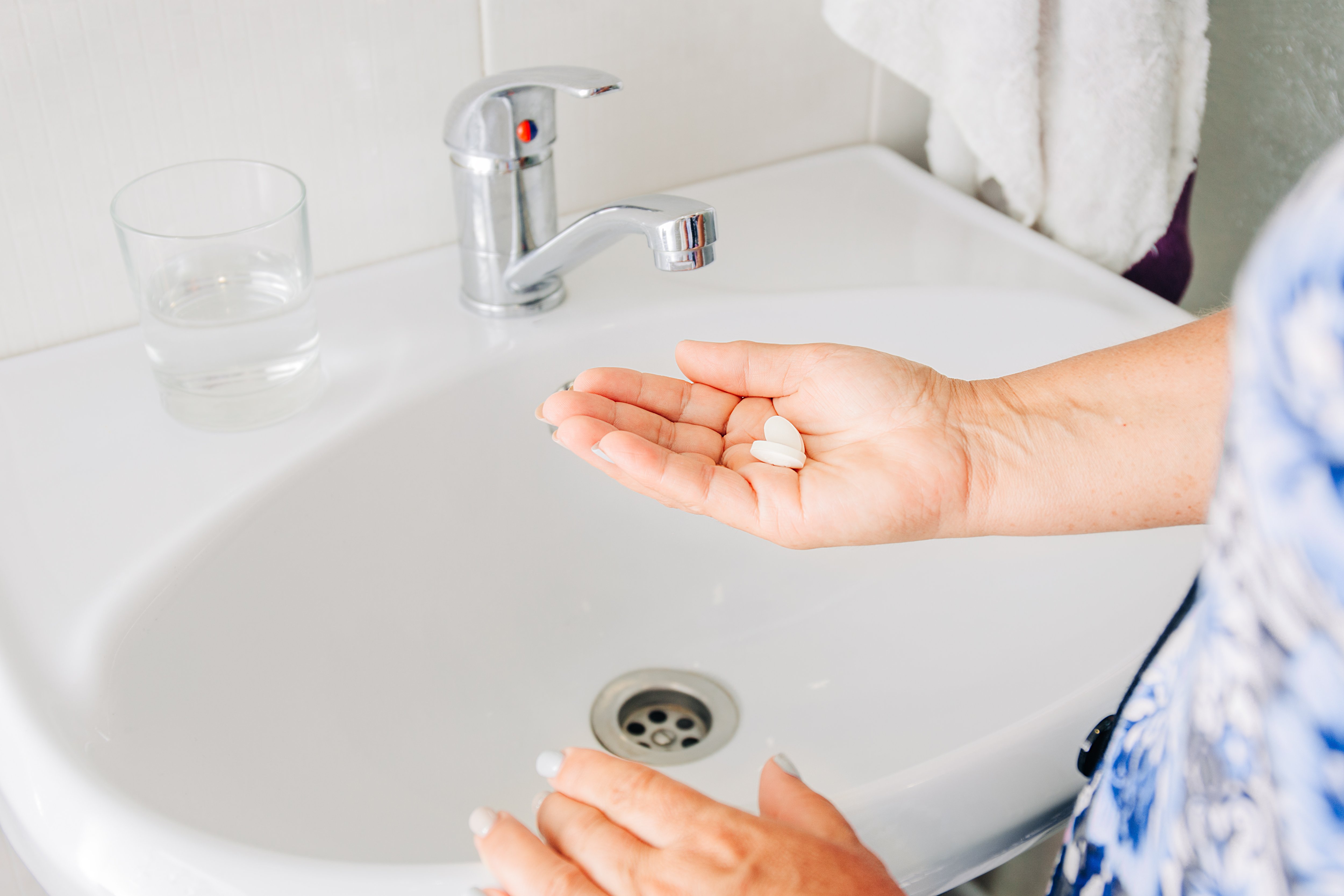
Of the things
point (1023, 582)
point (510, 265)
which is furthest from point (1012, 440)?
point (510, 265)

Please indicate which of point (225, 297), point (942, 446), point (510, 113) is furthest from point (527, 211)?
point (942, 446)

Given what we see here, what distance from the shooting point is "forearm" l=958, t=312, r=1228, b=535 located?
47 cm

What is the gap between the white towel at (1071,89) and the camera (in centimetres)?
69

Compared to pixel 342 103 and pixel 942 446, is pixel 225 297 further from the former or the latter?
pixel 942 446

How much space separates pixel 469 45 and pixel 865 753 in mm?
463

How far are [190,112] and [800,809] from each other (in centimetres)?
48

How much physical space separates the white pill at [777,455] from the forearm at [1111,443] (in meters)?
0.08

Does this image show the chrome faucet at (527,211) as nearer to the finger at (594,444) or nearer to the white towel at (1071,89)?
the finger at (594,444)

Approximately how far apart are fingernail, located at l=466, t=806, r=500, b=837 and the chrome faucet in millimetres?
265

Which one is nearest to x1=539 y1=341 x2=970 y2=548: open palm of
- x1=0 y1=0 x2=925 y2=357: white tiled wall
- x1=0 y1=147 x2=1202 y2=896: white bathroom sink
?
x1=0 y1=147 x2=1202 y2=896: white bathroom sink

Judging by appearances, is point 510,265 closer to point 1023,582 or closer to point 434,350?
point 434,350

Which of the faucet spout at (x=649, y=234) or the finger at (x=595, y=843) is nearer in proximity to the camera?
the finger at (x=595, y=843)

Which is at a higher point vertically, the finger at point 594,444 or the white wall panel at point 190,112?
the white wall panel at point 190,112

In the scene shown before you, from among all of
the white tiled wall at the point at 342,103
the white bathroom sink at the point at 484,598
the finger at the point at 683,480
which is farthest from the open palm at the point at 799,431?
the white tiled wall at the point at 342,103
